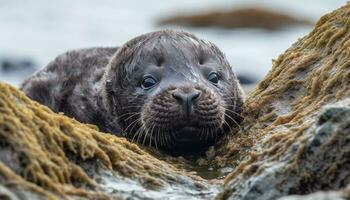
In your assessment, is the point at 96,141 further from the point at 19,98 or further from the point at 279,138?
the point at 279,138

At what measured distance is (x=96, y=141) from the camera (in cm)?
695

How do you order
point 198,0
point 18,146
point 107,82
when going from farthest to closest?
point 198,0 < point 107,82 < point 18,146

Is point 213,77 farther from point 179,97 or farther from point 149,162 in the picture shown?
point 149,162

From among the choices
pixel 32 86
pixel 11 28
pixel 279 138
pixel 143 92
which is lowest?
pixel 279 138

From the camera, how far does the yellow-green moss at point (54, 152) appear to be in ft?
19.0

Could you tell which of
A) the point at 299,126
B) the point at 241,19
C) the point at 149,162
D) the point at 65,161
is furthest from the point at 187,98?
the point at 241,19

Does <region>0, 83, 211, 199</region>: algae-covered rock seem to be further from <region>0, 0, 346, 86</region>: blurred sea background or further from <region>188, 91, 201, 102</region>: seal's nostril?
<region>0, 0, 346, 86</region>: blurred sea background

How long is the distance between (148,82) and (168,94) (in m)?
0.78

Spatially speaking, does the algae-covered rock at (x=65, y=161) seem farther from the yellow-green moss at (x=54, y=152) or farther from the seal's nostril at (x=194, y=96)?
the seal's nostril at (x=194, y=96)

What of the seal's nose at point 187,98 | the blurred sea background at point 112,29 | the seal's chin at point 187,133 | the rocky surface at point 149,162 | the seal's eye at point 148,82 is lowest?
the rocky surface at point 149,162

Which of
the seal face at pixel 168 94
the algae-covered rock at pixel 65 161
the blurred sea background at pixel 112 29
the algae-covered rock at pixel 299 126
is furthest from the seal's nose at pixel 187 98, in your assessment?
the blurred sea background at pixel 112 29

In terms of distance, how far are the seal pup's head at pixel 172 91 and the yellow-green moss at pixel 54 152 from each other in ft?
6.45

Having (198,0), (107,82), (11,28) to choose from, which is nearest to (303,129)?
(107,82)

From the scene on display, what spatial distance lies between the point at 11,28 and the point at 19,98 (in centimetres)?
3463
